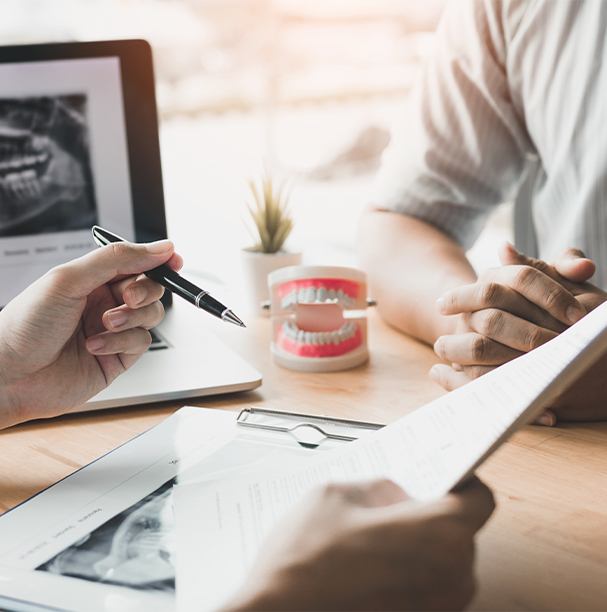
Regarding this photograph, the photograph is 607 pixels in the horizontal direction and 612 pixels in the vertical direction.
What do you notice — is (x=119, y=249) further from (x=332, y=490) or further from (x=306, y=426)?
(x=332, y=490)

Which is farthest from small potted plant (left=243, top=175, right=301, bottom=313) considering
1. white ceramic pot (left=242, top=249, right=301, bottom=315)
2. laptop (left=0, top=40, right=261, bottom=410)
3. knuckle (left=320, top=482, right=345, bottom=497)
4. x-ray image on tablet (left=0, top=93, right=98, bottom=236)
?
knuckle (left=320, top=482, right=345, bottom=497)

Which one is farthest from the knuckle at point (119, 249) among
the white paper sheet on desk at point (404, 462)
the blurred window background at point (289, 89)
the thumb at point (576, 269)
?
the blurred window background at point (289, 89)

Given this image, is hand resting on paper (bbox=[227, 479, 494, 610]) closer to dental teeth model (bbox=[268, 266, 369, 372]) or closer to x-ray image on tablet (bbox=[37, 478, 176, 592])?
x-ray image on tablet (bbox=[37, 478, 176, 592])

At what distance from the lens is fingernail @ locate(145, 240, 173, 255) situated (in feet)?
2.51

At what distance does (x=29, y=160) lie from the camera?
1081 mm

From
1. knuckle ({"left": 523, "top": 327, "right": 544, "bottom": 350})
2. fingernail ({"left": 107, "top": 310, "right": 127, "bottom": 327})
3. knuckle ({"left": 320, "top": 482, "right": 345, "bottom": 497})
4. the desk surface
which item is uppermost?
fingernail ({"left": 107, "top": 310, "right": 127, "bottom": 327})

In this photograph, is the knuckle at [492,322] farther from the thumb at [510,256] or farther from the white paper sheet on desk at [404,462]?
the white paper sheet on desk at [404,462]

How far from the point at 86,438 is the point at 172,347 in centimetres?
22

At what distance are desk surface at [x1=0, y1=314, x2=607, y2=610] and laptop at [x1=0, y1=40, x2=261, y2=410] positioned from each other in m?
0.21

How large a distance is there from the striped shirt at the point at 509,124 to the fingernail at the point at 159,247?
1.90ft

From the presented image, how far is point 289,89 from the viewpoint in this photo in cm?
369

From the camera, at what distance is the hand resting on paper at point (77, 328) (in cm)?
74

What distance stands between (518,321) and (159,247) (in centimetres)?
35

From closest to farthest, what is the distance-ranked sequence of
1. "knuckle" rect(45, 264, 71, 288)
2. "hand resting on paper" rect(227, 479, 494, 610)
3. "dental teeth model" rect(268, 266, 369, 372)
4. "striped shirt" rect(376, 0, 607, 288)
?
"hand resting on paper" rect(227, 479, 494, 610), "knuckle" rect(45, 264, 71, 288), "dental teeth model" rect(268, 266, 369, 372), "striped shirt" rect(376, 0, 607, 288)
